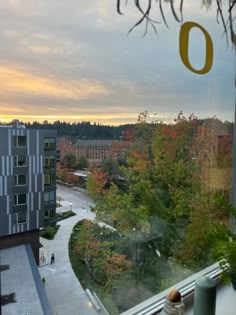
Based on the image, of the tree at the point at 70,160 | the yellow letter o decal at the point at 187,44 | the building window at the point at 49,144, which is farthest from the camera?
the yellow letter o decal at the point at 187,44

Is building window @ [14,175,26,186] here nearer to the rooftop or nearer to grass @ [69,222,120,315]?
the rooftop

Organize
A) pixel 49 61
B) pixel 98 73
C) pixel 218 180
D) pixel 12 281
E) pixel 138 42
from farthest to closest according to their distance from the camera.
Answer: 1. pixel 218 180
2. pixel 138 42
3. pixel 98 73
4. pixel 49 61
5. pixel 12 281

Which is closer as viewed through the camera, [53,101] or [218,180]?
[53,101]

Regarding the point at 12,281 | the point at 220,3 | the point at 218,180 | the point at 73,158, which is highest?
the point at 220,3

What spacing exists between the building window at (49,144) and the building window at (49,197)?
162mm

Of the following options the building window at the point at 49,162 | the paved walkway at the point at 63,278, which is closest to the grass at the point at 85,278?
the paved walkway at the point at 63,278

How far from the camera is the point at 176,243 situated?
1695 mm

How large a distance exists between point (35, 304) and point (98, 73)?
0.89 meters

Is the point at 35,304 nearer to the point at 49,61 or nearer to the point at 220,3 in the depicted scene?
the point at 49,61

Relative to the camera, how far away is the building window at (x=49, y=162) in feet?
3.39

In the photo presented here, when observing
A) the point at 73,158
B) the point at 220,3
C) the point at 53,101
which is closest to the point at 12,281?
the point at 73,158

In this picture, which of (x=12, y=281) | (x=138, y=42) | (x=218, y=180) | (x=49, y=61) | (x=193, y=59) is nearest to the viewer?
(x=12, y=281)

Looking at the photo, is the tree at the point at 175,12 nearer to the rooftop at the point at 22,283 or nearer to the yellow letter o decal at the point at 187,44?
the yellow letter o decal at the point at 187,44

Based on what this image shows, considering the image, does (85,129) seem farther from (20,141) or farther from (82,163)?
(20,141)
